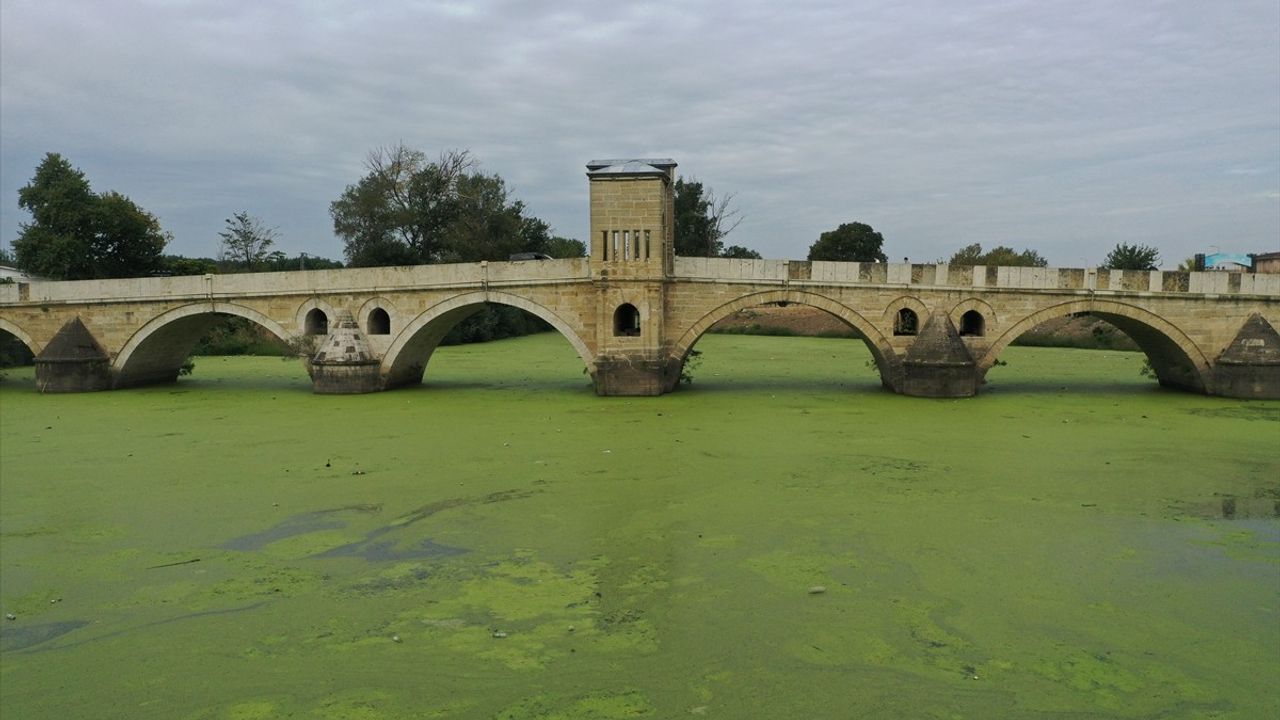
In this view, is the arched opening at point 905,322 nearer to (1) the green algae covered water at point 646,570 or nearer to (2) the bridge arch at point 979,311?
(2) the bridge arch at point 979,311

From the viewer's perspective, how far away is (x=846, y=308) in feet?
52.4

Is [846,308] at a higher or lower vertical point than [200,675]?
higher

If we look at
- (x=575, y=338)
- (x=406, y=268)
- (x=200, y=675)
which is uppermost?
(x=406, y=268)

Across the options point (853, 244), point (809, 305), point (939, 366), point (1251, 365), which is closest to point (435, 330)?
point (809, 305)

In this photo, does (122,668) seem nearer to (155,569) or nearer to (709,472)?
(155,569)

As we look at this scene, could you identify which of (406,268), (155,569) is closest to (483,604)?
(155,569)

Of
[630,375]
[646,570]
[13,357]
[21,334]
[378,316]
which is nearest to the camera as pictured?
[646,570]

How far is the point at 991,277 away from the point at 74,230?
2346 centimetres

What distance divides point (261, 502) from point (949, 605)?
5850mm

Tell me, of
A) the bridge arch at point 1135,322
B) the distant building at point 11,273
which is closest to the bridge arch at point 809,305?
the bridge arch at point 1135,322

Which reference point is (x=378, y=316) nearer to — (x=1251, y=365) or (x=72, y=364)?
(x=72, y=364)

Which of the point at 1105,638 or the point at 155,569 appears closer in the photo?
the point at 1105,638

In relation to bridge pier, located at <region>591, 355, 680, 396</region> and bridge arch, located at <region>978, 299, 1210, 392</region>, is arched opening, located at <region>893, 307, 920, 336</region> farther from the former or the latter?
bridge pier, located at <region>591, 355, 680, 396</region>

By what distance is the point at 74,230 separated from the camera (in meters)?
25.2
